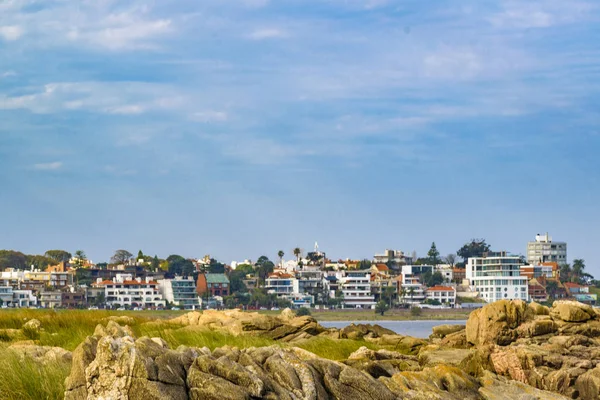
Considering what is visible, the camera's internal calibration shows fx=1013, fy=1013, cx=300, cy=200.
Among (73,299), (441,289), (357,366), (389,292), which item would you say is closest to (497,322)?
(357,366)

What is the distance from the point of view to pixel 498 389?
1518cm

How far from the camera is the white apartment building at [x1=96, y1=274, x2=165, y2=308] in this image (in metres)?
171

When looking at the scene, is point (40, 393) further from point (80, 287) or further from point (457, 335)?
point (80, 287)

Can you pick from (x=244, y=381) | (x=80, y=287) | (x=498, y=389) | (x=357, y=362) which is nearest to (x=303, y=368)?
(x=244, y=381)

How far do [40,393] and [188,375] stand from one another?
198 centimetres

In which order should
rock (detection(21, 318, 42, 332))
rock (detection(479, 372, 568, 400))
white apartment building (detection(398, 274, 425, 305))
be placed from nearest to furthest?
rock (detection(479, 372, 568, 400)) < rock (detection(21, 318, 42, 332)) < white apartment building (detection(398, 274, 425, 305))

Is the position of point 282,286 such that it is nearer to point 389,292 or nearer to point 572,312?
point 389,292

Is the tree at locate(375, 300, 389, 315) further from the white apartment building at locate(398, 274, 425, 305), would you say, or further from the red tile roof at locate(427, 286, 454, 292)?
the red tile roof at locate(427, 286, 454, 292)

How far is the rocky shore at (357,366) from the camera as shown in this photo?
33.4ft

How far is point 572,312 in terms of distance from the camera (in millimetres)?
25828

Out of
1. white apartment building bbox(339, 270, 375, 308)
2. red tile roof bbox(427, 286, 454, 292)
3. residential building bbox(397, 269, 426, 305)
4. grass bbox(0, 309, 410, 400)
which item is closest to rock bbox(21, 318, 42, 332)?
grass bbox(0, 309, 410, 400)

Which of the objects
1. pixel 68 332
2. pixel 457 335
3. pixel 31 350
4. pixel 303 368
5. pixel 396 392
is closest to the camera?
pixel 303 368

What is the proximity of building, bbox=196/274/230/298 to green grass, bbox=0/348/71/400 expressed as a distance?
561 ft

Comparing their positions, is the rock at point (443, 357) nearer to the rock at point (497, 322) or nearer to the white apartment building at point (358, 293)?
the rock at point (497, 322)
